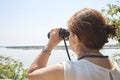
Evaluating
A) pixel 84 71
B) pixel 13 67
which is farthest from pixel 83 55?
pixel 13 67

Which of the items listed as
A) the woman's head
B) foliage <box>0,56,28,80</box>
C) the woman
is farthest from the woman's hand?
foliage <box>0,56,28,80</box>

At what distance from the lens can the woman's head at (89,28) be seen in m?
1.61

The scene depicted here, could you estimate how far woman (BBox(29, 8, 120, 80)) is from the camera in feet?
4.98

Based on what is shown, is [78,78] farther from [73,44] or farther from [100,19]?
[100,19]

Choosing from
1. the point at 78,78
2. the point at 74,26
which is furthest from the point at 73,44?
the point at 78,78

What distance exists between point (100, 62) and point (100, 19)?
0.23 m

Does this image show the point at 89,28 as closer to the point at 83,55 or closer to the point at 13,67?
the point at 83,55

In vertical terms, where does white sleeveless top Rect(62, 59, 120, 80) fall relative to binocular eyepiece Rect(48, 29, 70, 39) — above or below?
below

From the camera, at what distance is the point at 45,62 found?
5.35 ft

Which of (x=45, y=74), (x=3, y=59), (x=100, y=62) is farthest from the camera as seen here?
(x=3, y=59)

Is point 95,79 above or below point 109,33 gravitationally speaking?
below

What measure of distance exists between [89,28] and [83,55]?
15 centimetres

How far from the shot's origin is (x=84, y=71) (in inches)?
60.2

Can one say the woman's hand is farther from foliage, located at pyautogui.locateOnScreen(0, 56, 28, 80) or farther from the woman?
foliage, located at pyautogui.locateOnScreen(0, 56, 28, 80)
